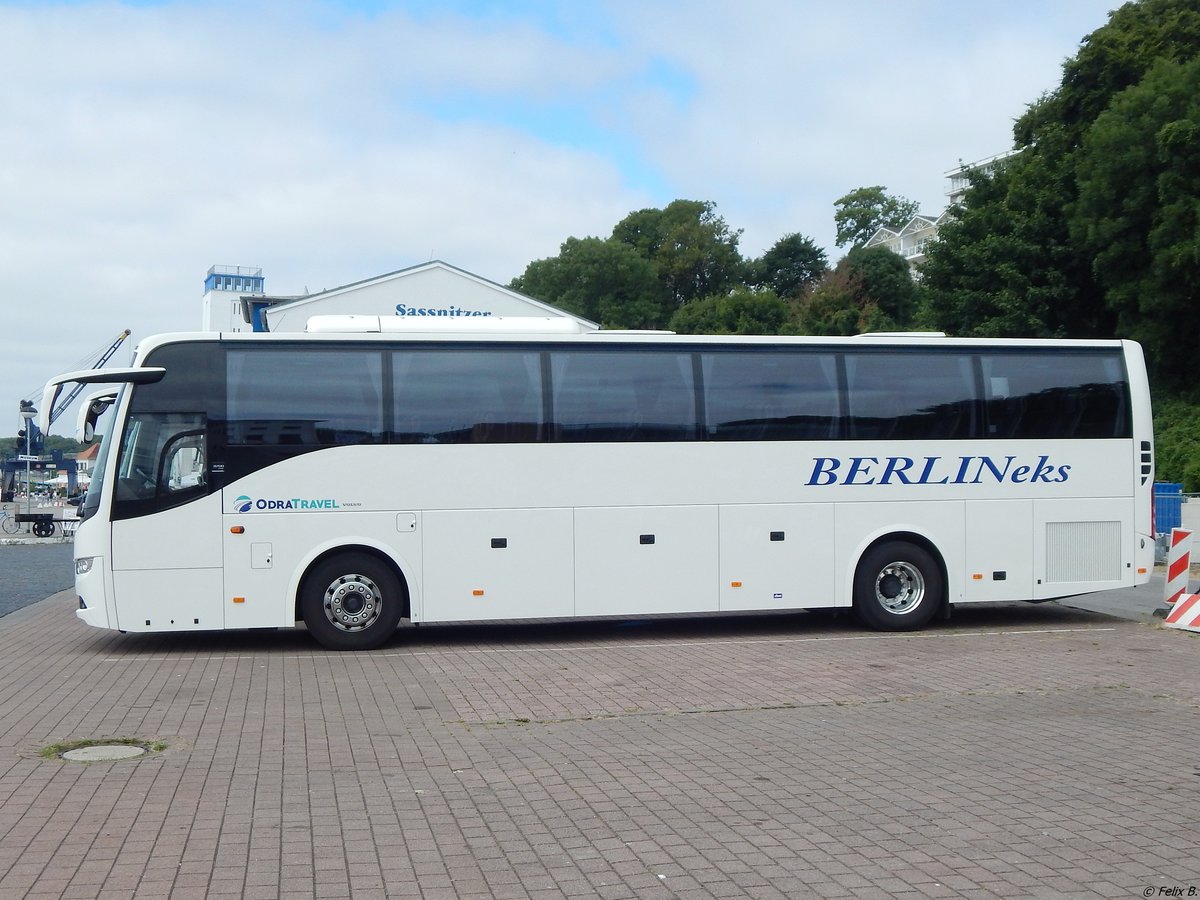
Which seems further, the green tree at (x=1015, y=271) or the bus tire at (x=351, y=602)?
the green tree at (x=1015, y=271)

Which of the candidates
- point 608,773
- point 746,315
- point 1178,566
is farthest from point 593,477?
point 746,315

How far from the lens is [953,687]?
10805mm

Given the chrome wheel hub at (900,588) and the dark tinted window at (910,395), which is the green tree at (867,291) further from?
the chrome wheel hub at (900,588)

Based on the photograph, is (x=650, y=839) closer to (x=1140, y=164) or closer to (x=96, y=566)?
(x=96, y=566)

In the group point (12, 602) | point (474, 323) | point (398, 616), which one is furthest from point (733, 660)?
point (12, 602)

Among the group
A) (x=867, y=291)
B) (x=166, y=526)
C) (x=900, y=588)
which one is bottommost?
(x=900, y=588)

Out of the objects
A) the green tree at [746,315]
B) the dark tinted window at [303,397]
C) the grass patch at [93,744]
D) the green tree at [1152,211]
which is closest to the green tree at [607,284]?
the green tree at [746,315]

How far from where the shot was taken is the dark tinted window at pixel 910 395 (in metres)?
Result: 14.5

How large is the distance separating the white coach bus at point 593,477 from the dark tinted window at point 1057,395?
0.03 m

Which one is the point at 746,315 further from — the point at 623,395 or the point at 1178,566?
the point at 623,395

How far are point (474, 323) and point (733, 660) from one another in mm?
4625

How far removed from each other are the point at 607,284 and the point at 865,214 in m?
39.3

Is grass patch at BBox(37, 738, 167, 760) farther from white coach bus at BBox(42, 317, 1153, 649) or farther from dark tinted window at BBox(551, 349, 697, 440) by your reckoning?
dark tinted window at BBox(551, 349, 697, 440)

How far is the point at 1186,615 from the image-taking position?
47.9 ft
